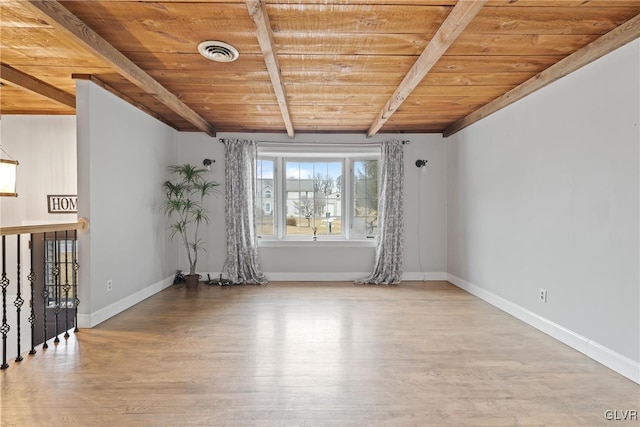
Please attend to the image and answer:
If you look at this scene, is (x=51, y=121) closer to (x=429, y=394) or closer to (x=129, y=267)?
(x=129, y=267)

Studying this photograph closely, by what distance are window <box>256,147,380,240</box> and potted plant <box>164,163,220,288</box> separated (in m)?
0.84

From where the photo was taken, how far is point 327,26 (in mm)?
2141

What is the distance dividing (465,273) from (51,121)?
5.88 m

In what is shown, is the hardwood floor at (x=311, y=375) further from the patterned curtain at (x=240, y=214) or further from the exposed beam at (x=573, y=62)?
the exposed beam at (x=573, y=62)

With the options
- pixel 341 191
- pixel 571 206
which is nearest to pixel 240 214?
pixel 341 191

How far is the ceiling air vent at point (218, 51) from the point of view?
91.7 inches

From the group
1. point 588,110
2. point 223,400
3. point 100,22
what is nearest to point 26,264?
point 100,22

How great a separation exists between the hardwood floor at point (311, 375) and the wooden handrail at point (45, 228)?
3.08ft

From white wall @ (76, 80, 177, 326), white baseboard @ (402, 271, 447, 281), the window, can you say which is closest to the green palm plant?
white wall @ (76, 80, 177, 326)

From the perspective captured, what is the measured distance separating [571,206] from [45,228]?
429 cm

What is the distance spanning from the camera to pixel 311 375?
2156mm

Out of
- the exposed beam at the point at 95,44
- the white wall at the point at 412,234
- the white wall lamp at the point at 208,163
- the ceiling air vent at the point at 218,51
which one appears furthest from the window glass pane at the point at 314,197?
→ the ceiling air vent at the point at 218,51

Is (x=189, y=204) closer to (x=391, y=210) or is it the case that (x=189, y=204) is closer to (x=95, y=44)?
(x=95, y=44)

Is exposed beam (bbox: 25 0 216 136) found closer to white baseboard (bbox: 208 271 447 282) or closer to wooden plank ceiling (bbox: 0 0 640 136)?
wooden plank ceiling (bbox: 0 0 640 136)
